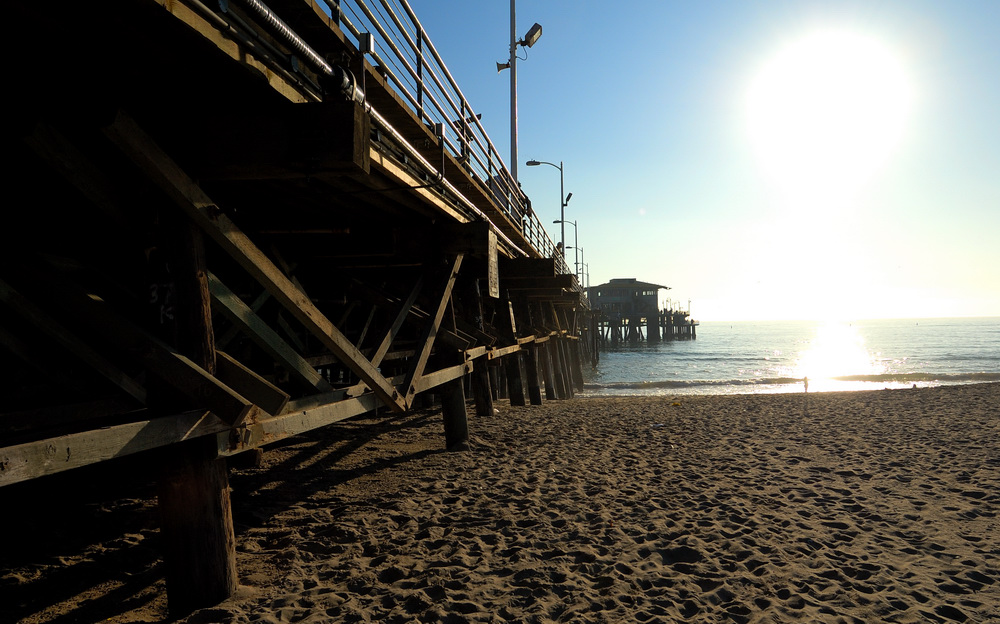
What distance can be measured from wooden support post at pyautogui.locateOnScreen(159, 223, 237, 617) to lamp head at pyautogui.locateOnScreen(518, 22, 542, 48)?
1864cm

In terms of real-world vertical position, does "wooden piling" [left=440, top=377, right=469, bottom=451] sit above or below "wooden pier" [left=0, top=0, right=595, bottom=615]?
below

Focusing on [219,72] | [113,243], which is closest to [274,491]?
[113,243]

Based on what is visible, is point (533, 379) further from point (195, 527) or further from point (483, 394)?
→ point (195, 527)

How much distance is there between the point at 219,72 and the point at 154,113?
2.04 ft

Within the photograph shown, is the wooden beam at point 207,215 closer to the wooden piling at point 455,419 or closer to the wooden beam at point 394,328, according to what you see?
the wooden beam at point 394,328

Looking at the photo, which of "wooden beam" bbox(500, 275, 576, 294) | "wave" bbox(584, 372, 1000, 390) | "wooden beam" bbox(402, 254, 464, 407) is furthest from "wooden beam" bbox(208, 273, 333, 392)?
"wave" bbox(584, 372, 1000, 390)

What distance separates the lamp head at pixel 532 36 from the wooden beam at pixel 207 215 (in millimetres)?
18020

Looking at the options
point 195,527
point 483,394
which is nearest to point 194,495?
point 195,527

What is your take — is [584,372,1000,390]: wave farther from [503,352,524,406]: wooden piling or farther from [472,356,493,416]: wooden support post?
[472,356,493,416]: wooden support post

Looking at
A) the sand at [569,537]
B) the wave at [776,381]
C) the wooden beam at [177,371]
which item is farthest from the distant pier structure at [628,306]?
the wooden beam at [177,371]

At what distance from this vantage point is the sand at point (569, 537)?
3559 mm

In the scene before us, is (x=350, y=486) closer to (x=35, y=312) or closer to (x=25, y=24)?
(x=35, y=312)

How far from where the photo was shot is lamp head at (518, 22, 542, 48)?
19.3 meters

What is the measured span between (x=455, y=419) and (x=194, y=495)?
5.18 metres
